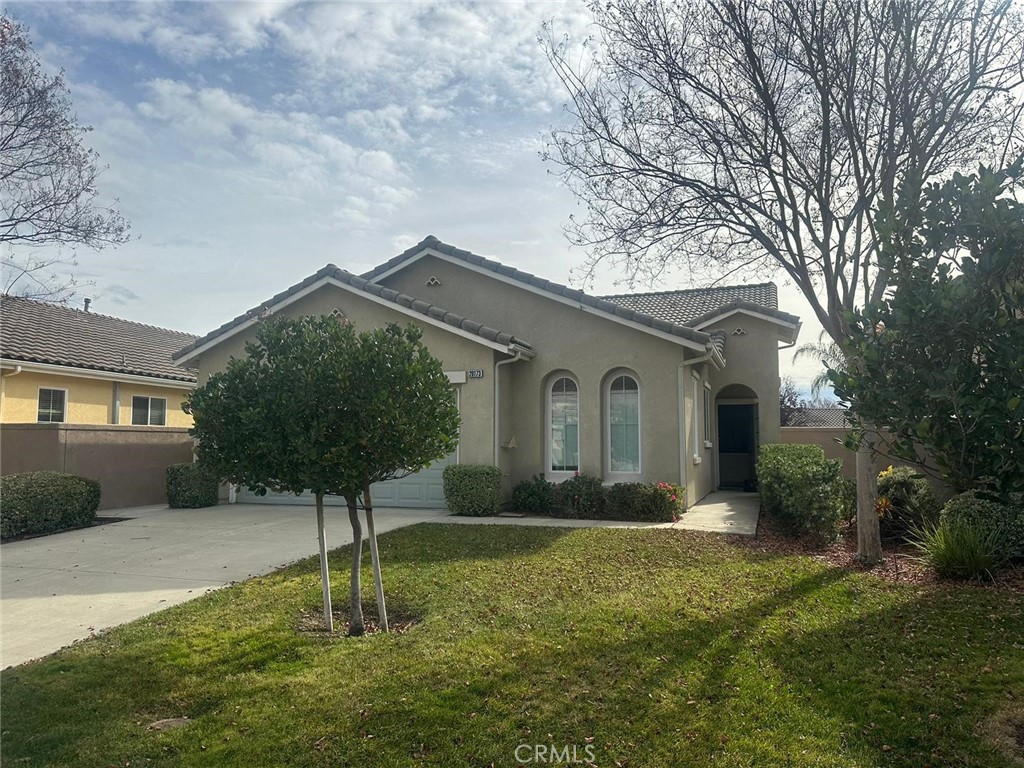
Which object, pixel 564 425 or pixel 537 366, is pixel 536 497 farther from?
pixel 537 366

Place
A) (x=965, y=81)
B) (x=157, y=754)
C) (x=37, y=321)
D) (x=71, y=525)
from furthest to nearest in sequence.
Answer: (x=37, y=321)
(x=71, y=525)
(x=965, y=81)
(x=157, y=754)

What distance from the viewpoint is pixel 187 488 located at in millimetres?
15023

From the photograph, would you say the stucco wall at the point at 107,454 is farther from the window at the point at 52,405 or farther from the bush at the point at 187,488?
the window at the point at 52,405

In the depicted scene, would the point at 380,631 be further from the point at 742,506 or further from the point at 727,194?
the point at 742,506

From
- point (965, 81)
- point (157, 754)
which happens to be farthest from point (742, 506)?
point (157, 754)

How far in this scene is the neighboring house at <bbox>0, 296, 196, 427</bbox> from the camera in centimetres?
1623

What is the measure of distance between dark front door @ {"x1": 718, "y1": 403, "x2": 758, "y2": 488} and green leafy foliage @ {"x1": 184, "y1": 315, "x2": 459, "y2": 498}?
15.4m

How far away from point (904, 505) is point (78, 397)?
774 inches

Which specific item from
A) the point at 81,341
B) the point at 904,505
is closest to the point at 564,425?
the point at 904,505

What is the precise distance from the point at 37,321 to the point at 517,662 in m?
20.2

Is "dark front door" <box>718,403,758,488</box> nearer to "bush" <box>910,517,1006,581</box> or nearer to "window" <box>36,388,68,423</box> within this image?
"bush" <box>910,517,1006,581</box>

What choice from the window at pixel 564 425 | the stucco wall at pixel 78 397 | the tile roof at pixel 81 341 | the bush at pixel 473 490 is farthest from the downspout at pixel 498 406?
the stucco wall at pixel 78 397

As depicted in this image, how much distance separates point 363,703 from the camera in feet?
15.2

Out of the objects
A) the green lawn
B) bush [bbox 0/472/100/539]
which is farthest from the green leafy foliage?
bush [bbox 0/472/100/539]
